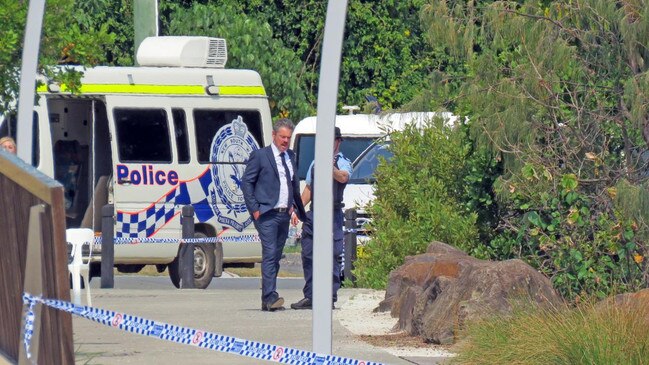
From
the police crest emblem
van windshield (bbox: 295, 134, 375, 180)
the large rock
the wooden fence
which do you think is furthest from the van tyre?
the wooden fence

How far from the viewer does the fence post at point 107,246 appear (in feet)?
52.9

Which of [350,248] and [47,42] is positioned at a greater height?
[47,42]

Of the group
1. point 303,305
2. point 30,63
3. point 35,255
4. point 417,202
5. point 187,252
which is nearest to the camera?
point 35,255

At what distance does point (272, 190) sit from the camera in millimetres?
12000

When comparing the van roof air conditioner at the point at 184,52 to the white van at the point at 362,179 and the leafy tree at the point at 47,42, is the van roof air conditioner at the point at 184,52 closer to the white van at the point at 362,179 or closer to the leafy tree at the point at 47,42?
the white van at the point at 362,179

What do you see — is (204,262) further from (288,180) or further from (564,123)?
(564,123)

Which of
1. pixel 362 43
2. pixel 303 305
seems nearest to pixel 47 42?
pixel 303 305

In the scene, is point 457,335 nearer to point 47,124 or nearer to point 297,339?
point 297,339

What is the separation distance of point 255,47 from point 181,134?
8414 mm

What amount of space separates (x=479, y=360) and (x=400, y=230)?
6.36m

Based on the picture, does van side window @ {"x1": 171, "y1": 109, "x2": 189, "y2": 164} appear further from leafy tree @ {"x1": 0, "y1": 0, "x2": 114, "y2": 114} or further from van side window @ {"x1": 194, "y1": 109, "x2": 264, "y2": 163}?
leafy tree @ {"x1": 0, "y1": 0, "x2": 114, "y2": 114}

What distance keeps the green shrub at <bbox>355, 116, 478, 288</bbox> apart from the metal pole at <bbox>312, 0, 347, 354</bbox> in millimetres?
6821

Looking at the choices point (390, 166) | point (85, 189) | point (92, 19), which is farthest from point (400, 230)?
point (92, 19)

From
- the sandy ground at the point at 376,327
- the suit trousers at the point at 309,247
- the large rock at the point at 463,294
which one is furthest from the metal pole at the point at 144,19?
the large rock at the point at 463,294
